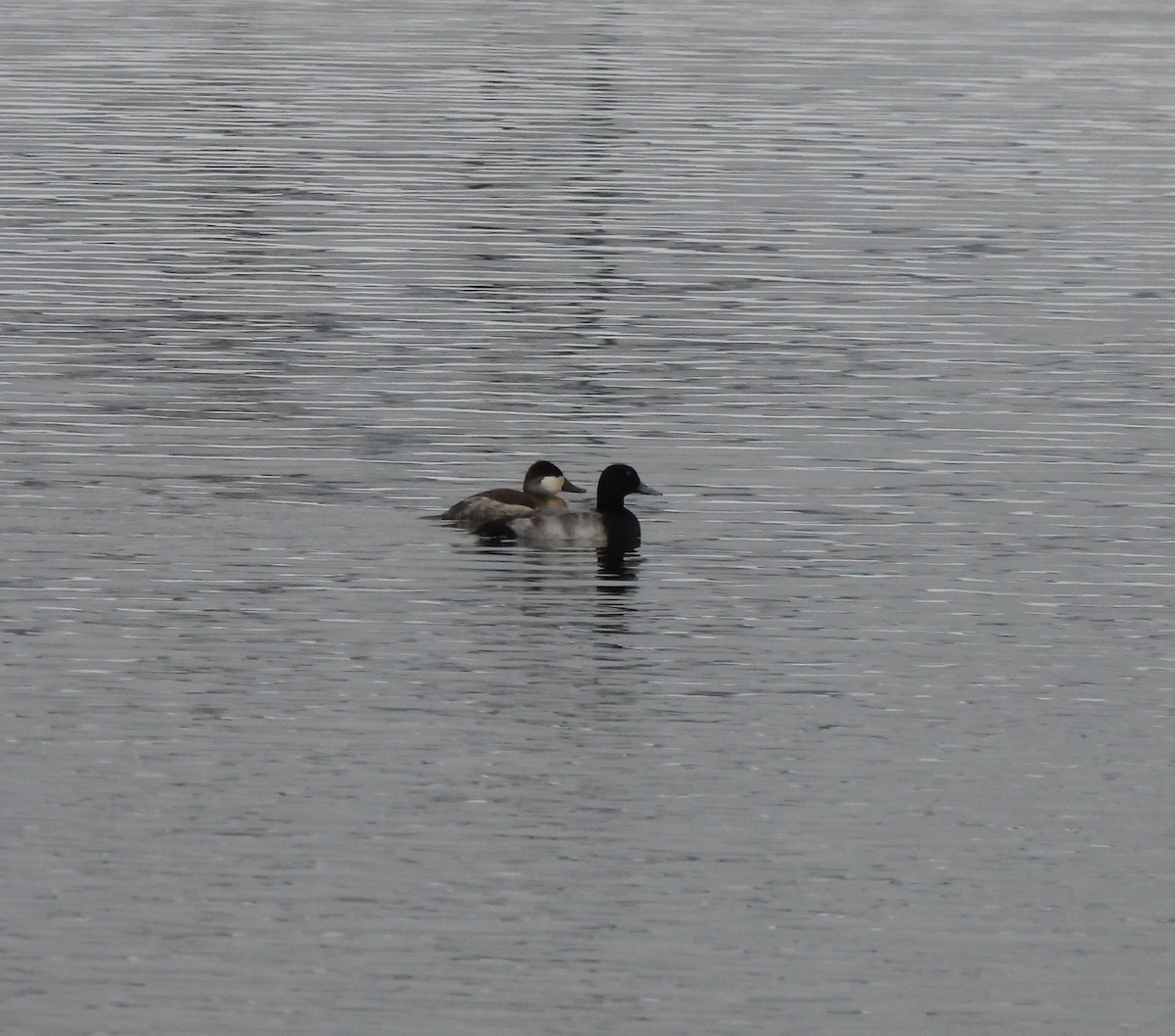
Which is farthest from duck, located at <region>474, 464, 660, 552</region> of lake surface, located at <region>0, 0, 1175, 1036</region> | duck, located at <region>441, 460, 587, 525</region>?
lake surface, located at <region>0, 0, 1175, 1036</region>

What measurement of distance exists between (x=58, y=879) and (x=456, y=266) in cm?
2104

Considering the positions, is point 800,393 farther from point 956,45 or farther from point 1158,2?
point 1158,2

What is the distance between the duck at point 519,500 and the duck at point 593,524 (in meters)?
0.06

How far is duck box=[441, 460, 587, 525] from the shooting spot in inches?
833

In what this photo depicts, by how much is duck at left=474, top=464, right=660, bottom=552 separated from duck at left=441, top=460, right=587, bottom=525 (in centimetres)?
6

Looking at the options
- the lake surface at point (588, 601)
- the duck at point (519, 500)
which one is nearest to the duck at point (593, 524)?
the duck at point (519, 500)

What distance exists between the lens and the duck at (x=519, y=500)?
21156 millimetres

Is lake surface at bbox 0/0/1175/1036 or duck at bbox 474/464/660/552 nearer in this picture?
lake surface at bbox 0/0/1175/1036

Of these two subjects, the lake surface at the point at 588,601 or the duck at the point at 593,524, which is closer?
the lake surface at the point at 588,601

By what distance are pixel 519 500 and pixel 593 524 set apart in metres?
0.62

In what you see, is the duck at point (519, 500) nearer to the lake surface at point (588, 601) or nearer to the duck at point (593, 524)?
the duck at point (593, 524)

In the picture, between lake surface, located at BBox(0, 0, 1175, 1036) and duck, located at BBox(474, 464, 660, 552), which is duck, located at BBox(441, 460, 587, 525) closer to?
duck, located at BBox(474, 464, 660, 552)

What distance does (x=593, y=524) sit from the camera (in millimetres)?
21266

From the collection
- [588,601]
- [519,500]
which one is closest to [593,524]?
[519,500]
